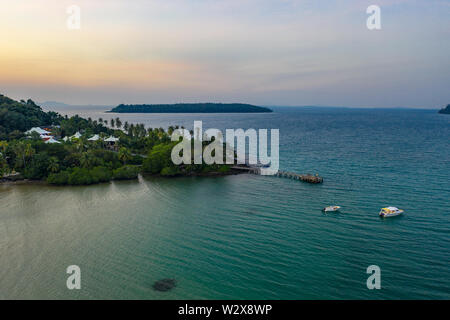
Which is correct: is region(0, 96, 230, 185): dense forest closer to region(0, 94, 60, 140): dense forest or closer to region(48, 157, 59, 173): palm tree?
region(48, 157, 59, 173): palm tree

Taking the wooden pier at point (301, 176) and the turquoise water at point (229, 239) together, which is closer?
the turquoise water at point (229, 239)

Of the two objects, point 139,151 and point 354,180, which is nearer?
point 354,180

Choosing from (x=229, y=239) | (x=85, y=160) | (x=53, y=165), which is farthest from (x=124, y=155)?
(x=229, y=239)

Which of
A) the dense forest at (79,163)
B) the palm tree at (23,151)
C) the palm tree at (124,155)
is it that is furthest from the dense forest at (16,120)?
the palm tree at (124,155)

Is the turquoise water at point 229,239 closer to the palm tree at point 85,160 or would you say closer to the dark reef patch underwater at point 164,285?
the dark reef patch underwater at point 164,285

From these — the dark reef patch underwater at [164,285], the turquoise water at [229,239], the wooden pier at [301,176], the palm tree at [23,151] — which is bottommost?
the dark reef patch underwater at [164,285]
